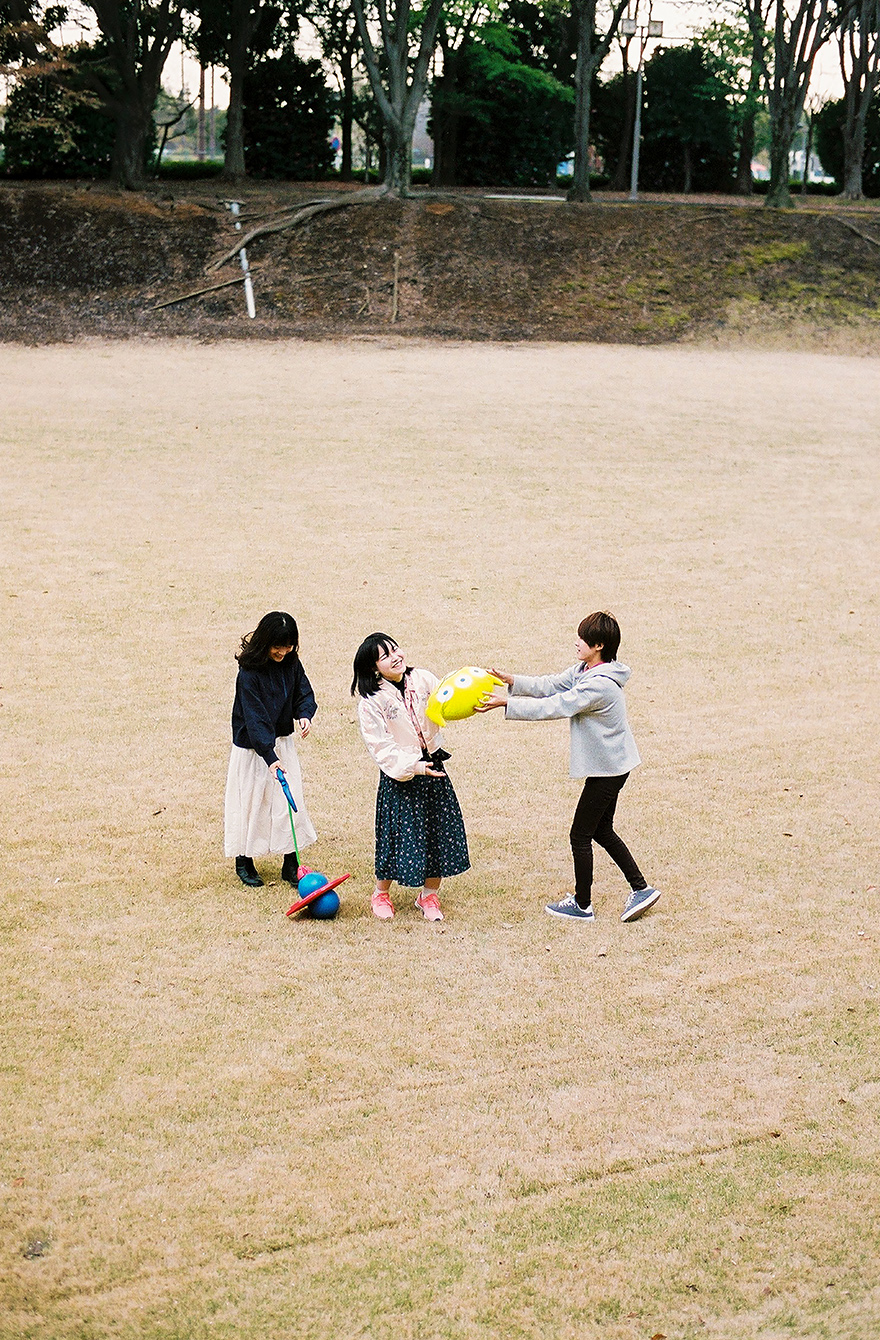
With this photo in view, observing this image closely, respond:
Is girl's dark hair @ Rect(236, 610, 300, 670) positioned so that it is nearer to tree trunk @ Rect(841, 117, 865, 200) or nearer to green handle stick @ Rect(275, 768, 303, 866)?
green handle stick @ Rect(275, 768, 303, 866)

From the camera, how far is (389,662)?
229 inches

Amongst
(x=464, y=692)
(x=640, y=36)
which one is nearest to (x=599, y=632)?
(x=464, y=692)

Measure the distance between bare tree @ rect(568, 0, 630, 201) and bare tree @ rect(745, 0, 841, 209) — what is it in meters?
3.82

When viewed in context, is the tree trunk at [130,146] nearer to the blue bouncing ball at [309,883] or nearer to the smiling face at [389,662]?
the smiling face at [389,662]

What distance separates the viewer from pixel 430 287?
27.4 meters

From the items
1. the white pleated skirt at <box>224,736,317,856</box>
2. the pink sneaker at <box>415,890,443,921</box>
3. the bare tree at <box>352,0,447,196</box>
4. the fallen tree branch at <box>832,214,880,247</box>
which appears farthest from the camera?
the fallen tree branch at <box>832,214,880,247</box>

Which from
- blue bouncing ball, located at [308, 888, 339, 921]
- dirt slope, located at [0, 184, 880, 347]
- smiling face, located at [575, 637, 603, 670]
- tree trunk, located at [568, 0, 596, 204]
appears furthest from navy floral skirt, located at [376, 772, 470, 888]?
tree trunk, located at [568, 0, 596, 204]

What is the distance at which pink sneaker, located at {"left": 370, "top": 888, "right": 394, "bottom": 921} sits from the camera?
616 centimetres

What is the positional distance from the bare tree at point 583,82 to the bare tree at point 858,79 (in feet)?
21.8

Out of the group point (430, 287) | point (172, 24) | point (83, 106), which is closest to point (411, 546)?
point (430, 287)

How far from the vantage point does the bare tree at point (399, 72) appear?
91.7 feet

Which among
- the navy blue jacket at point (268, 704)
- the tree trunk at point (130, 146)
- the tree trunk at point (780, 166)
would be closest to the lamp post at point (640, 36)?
the tree trunk at point (780, 166)

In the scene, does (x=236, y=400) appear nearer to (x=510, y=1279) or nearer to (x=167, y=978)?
(x=167, y=978)

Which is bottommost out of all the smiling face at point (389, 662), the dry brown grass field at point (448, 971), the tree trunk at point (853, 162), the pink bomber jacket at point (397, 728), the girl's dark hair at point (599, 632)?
the dry brown grass field at point (448, 971)
